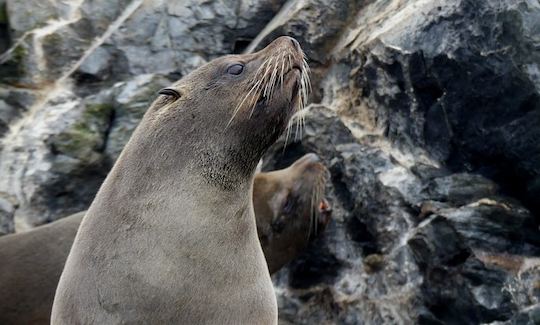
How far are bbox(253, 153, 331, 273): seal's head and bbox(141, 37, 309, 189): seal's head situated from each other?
270 cm

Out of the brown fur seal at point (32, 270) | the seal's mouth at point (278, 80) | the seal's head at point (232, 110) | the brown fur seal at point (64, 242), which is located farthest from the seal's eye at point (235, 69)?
the brown fur seal at point (32, 270)

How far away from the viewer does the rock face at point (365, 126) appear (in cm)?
673

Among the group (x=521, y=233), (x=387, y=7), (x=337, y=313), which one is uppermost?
(x=387, y=7)

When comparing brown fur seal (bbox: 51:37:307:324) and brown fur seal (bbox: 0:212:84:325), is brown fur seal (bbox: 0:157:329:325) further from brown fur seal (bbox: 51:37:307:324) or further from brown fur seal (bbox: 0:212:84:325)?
brown fur seal (bbox: 51:37:307:324)

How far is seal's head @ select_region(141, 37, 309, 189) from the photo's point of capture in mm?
5477

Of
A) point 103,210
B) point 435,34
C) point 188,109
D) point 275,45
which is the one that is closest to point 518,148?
point 435,34

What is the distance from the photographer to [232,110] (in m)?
5.57

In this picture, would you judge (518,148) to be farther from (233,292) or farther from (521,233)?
(233,292)

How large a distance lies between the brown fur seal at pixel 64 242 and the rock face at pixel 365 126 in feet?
0.80

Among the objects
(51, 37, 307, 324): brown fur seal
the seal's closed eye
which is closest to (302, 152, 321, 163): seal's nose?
(51, 37, 307, 324): brown fur seal

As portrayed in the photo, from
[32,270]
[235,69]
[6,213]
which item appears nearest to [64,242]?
[32,270]

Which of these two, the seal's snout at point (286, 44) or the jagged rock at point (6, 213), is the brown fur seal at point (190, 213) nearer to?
the seal's snout at point (286, 44)

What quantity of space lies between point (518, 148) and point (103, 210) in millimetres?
3320

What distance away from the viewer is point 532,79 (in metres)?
6.64
